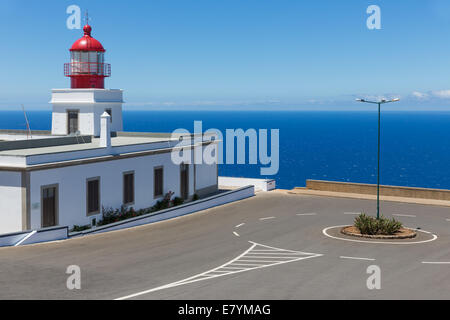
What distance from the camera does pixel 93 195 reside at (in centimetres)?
2870

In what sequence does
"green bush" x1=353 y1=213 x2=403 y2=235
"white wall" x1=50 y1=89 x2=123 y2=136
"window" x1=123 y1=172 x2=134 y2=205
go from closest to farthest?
"green bush" x1=353 y1=213 x2=403 y2=235, "window" x1=123 y1=172 x2=134 y2=205, "white wall" x1=50 y1=89 x2=123 y2=136

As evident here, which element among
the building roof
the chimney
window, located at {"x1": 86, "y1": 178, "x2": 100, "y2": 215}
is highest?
the chimney

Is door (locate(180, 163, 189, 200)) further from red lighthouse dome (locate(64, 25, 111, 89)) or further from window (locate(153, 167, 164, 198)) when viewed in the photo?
red lighthouse dome (locate(64, 25, 111, 89))

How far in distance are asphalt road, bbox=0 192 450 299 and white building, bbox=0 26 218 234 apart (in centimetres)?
232

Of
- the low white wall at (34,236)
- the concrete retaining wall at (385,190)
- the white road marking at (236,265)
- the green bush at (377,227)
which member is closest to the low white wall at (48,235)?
the low white wall at (34,236)

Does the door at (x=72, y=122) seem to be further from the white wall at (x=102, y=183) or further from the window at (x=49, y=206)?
the window at (x=49, y=206)

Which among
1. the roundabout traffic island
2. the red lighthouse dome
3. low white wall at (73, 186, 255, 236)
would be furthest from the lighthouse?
the roundabout traffic island

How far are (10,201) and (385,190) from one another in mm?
26073

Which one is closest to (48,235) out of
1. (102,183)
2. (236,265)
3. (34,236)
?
(34,236)

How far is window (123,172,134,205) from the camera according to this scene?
3100cm

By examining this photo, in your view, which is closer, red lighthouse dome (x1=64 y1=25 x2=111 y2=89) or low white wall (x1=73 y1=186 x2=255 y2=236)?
low white wall (x1=73 y1=186 x2=255 y2=236)
